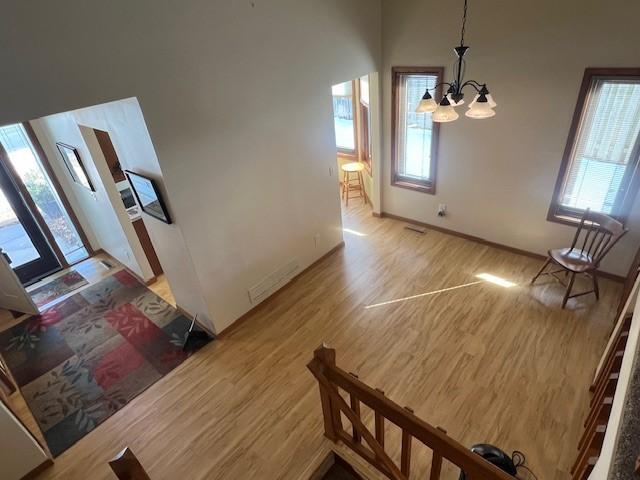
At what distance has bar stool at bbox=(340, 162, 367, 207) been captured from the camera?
6.29 m

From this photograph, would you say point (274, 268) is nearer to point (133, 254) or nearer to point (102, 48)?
point (133, 254)

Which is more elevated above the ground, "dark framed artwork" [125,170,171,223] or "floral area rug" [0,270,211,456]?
"dark framed artwork" [125,170,171,223]

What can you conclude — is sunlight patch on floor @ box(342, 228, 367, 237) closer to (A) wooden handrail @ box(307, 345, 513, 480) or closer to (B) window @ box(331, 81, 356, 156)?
(B) window @ box(331, 81, 356, 156)

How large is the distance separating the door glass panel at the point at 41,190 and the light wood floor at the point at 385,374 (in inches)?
127

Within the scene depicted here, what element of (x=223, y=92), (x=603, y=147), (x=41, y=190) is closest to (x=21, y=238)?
(x=41, y=190)

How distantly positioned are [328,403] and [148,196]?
237 cm

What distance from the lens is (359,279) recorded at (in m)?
4.58

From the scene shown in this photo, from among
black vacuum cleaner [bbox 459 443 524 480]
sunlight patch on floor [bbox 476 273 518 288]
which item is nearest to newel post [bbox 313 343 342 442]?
black vacuum cleaner [bbox 459 443 524 480]

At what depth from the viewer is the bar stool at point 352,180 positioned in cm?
629

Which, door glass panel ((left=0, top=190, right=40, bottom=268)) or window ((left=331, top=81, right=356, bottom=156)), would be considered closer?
door glass panel ((left=0, top=190, right=40, bottom=268))

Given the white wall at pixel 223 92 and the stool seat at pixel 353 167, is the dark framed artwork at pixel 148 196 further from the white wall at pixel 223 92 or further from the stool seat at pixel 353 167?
the stool seat at pixel 353 167

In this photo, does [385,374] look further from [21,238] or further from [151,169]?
[21,238]

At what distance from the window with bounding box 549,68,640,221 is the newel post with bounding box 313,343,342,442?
3444 mm

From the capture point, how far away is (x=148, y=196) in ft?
10.9
